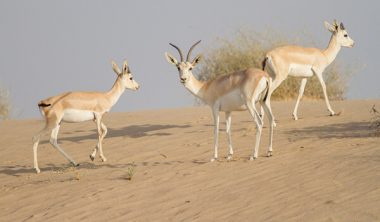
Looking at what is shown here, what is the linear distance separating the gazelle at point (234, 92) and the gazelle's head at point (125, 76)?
262 centimetres

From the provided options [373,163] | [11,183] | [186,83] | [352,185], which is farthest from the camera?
[186,83]

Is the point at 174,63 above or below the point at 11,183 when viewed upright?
above

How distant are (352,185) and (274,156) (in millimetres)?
2804

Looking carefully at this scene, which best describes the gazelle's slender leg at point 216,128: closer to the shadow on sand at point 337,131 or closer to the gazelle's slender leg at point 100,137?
the shadow on sand at point 337,131

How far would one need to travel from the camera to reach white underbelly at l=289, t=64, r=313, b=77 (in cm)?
1561

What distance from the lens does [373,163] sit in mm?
8781

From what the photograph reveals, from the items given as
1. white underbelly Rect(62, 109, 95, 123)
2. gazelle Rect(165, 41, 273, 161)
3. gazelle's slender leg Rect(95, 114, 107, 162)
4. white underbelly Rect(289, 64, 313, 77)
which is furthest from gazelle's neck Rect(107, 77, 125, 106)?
white underbelly Rect(289, 64, 313, 77)

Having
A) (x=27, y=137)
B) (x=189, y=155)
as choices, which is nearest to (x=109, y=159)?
(x=189, y=155)

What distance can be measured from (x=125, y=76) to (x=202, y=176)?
216 inches

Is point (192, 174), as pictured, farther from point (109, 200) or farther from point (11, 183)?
point (11, 183)

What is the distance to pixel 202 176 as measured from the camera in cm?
973

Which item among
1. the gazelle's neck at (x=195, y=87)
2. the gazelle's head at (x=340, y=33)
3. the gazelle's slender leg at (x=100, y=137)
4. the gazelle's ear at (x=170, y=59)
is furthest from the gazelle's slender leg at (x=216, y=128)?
the gazelle's head at (x=340, y=33)

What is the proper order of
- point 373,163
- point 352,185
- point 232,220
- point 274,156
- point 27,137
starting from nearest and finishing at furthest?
point 232,220 < point 352,185 < point 373,163 < point 274,156 < point 27,137

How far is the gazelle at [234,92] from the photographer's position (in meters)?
10.8
